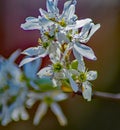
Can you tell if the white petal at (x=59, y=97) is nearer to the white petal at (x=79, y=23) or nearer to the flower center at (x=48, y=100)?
the flower center at (x=48, y=100)

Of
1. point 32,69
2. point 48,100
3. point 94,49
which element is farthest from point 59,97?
point 94,49

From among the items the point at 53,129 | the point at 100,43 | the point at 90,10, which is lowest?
the point at 53,129

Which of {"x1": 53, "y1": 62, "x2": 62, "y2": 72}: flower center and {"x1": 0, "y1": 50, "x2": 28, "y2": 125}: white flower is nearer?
{"x1": 53, "y1": 62, "x2": 62, "y2": 72}: flower center

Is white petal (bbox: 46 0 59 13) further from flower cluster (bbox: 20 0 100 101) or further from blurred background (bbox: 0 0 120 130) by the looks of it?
blurred background (bbox: 0 0 120 130)

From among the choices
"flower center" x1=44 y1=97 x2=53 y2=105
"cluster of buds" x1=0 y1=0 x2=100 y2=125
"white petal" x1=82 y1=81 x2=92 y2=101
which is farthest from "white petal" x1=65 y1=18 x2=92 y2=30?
"flower center" x1=44 y1=97 x2=53 y2=105

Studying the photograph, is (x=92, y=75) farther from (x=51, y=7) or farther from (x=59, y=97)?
(x=59, y=97)

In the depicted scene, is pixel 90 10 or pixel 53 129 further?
pixel 90 10

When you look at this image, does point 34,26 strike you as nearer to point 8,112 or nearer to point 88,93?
point 88,93

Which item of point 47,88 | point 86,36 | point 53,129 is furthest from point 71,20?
point 53,129
